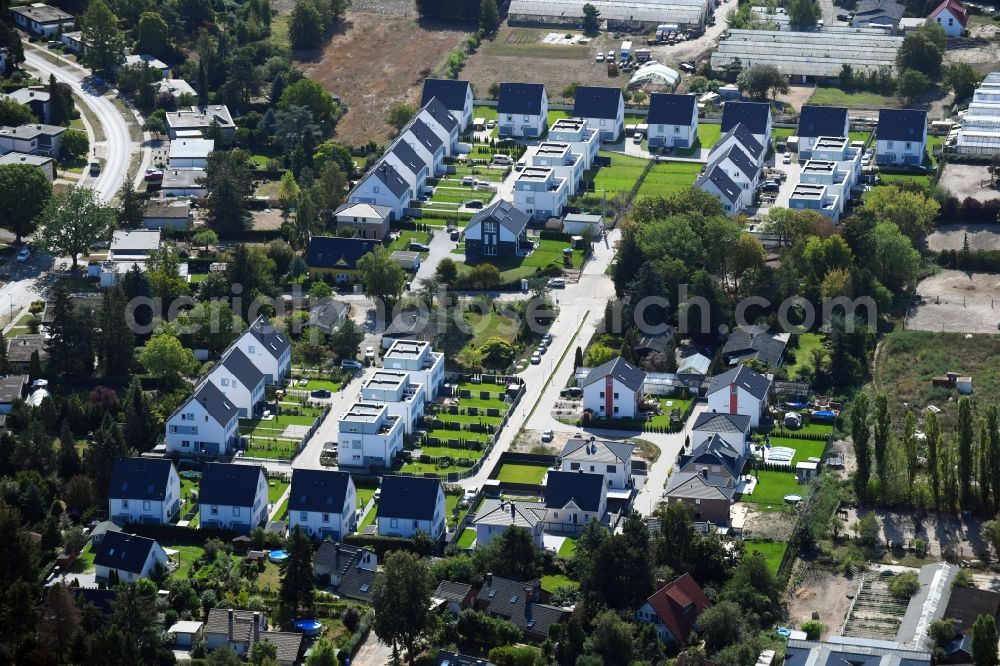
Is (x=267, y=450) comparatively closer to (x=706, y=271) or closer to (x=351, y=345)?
(x=351, y=345)

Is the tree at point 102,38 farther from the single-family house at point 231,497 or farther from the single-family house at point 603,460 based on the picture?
the single-family house at point 603,460

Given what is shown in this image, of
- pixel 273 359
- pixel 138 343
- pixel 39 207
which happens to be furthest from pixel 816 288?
pixel 39 207

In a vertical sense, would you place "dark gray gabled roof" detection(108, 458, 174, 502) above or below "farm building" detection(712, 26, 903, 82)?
above

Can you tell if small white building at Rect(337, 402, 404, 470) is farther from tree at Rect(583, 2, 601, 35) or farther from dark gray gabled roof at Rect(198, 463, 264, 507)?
tree at Rect(583, 2, 601, 35)

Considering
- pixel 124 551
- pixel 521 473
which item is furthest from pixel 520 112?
pixel 124 551

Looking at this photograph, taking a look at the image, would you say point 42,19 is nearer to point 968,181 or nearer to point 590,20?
point 590,20

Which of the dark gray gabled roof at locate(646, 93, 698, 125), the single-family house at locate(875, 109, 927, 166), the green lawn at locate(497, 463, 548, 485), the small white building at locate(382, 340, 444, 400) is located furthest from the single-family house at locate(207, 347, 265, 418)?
the single-family house at locate(875, 109, 927, 166)
